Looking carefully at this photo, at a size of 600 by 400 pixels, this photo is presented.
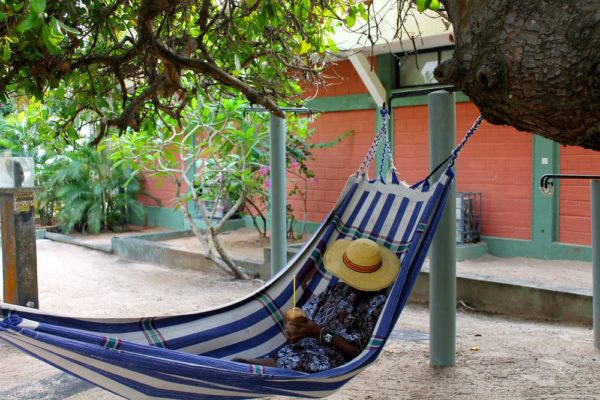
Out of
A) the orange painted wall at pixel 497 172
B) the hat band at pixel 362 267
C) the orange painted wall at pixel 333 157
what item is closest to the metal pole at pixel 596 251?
the hat band at pixel 362 267

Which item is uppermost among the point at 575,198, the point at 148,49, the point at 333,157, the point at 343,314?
the point at 148,49

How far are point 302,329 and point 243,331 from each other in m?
0.38

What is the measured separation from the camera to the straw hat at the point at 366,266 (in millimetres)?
2670

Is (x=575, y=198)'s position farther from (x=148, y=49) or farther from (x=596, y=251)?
(x=148, y=49)

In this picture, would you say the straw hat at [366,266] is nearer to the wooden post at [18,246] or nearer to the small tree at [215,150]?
the wooden post at [18,246]

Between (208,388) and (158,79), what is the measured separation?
6.10 ft

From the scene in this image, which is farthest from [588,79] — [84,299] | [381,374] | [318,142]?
Answer: [318,142]

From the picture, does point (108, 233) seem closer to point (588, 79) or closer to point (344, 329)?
point (344, 329)

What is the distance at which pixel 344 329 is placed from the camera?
2619mm

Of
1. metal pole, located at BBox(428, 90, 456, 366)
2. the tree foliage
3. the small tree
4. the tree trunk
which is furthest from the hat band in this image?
the small tree

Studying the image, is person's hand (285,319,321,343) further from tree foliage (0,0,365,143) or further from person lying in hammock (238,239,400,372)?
tree foliage (0,0,365,143)

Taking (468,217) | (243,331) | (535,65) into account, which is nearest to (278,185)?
(243,331)

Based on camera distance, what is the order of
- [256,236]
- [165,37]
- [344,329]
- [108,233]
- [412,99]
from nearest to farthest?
1. [344,329]
2. [165,37]
3. [412,99]
4. [256,236]
5. [108,233]

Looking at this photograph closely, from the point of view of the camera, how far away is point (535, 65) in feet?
4.29
